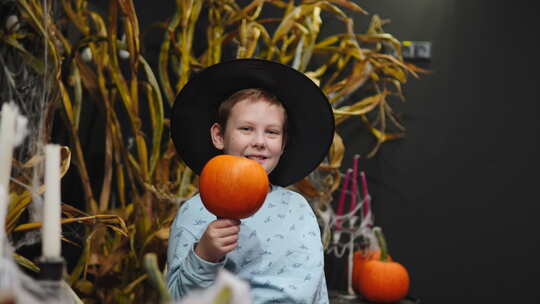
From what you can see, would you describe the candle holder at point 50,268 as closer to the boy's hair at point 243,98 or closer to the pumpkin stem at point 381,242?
the boy's hair at point 243,98

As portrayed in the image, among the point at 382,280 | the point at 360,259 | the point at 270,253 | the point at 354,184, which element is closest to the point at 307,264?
the point at 270,253

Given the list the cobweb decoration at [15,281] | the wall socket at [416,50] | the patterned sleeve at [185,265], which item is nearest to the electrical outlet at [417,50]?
the wall socket at [416,50]

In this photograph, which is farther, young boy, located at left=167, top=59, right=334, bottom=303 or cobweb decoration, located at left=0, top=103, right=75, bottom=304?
young boy, located at left=167, top=59, right=334, bottom=303

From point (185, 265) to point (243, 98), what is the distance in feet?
1.41

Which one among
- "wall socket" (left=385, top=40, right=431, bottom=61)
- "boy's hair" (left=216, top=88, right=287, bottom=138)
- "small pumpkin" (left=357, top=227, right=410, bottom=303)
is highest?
"wall socket" (left=385, top=40, right=431, bottom=61)

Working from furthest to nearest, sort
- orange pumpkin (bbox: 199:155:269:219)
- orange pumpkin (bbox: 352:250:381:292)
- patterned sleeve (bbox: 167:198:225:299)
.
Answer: orange pumpkin (bbox: 352:250:381:292)
patterned sleeve (bbox: 167:198:225:299)
orange pumpkin (bbox: 199:155:269:219)

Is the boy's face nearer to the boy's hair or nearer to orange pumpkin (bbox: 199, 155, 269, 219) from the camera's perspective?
the boy's hair

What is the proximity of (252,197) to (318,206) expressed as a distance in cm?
140

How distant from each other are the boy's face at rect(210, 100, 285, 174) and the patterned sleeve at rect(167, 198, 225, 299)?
0.21 m

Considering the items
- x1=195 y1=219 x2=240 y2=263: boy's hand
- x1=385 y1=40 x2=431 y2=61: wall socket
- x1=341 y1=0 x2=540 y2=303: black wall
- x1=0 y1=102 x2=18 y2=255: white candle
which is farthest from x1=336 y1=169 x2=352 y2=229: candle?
x1=0 y1=102 x2=18 y2=255: white candle

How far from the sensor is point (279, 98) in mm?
1269

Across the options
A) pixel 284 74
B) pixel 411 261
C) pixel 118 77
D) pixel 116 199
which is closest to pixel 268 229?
pixel 284 74

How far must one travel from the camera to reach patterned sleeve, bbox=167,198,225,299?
94 centimetres

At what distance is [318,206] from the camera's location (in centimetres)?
218
